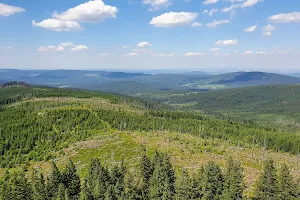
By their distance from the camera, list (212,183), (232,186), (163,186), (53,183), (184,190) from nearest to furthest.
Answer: (184,190), (232,186), (212,183), (163,186), (53,183)

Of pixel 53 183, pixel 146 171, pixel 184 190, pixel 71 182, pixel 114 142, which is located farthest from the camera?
pixel 114 142

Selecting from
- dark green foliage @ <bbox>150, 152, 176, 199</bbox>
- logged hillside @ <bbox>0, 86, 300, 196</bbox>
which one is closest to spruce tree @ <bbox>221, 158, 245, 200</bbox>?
dark green foliage @ <bbox>150, 152, 176, 199</bbox>

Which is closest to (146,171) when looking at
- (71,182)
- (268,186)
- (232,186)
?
(71,182)

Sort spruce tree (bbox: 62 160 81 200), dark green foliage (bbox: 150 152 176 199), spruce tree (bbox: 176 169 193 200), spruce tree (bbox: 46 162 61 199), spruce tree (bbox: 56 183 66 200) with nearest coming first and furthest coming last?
spruce tree (bbox: 176 169 193 200), spruce tree (bbox: 56 183 66 200), dark green foliage (bbox: 150 152 176 199), spruce tree (bbox: 46 162 61 199), spruce tree (bbox: 62 160 81 200)

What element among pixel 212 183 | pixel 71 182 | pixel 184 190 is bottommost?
pixel 71 182

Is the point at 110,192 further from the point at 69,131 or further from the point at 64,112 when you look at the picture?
the point at 64,112

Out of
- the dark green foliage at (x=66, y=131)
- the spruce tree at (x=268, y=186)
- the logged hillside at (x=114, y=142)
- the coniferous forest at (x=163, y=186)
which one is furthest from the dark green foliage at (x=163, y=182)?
the dark green foliage at (x=66, y=131)

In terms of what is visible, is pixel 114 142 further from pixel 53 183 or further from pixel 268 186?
pixel 268 186

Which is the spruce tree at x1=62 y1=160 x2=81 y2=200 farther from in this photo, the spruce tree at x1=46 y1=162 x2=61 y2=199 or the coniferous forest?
the spruce tree at x1=46 y1=162 x2=61 y2=199

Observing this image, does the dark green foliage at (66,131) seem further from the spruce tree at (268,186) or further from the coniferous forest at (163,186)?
the spruce tree at (268,186)
